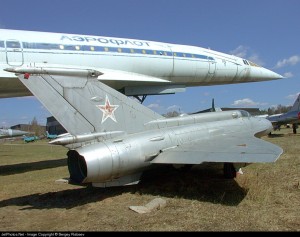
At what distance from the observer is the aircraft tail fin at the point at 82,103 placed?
23.0ft

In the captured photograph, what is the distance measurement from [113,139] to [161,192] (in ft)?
5.59

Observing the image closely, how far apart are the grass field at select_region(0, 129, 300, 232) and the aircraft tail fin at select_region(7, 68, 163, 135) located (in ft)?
5.20

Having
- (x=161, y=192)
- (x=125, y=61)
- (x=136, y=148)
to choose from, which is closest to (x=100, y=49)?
(x=125, y=61)

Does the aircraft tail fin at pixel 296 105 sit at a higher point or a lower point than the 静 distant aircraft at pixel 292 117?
higher

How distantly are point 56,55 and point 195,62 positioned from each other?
19.4ft

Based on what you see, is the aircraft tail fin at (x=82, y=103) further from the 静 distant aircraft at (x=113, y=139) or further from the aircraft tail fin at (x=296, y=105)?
the aircraft tail fin at (x=296, y=105)

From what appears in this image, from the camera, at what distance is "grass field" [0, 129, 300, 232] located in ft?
17.9

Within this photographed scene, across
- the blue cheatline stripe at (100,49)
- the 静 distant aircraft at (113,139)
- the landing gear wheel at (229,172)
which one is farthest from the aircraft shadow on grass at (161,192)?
the blue cheatline stripe at (100,49)

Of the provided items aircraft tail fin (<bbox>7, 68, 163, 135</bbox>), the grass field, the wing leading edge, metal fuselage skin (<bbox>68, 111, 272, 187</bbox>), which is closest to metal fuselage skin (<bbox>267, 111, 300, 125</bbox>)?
the grass field

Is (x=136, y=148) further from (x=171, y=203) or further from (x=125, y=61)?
(x=125, y=61)

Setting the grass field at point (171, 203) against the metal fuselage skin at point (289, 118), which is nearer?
the grass field at point (171, 203)

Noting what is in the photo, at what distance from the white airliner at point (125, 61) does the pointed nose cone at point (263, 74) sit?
0.16ft

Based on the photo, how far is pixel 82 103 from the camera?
7.32 meters

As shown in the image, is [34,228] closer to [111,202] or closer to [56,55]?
[111,202]
